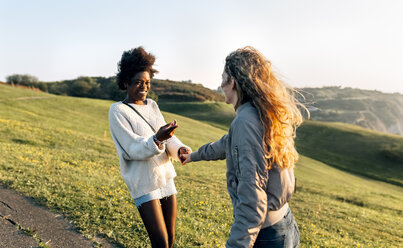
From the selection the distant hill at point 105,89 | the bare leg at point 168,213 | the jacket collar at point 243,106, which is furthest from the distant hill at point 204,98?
the bare leg at point 168,213

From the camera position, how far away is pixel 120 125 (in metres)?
3.27

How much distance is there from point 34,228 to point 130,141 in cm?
370

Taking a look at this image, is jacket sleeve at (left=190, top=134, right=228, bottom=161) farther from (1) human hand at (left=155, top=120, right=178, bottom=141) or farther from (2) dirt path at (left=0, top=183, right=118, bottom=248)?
(2) dirt path at (left=0, top=183, right=118, bottom=248)

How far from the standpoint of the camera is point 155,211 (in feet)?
10.7

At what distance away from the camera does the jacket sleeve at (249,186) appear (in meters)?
2.04

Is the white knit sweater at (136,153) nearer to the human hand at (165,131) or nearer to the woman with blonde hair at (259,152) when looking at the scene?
the human hand at (165,131)

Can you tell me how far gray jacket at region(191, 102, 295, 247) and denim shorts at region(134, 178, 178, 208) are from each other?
1335 mm

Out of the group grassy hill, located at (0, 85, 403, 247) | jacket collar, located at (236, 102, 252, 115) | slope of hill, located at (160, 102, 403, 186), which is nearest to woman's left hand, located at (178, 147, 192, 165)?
jacket collar, located at (236, 102, 252, 115)

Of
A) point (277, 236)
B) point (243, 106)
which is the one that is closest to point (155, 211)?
point (277, 236)

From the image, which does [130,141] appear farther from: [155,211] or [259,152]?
[259,152]

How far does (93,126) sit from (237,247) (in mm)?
28866

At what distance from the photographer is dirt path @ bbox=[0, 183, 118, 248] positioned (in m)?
5.07

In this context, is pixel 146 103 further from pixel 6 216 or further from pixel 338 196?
pixel 338 196

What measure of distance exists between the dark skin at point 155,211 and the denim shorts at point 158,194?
0.13ft
